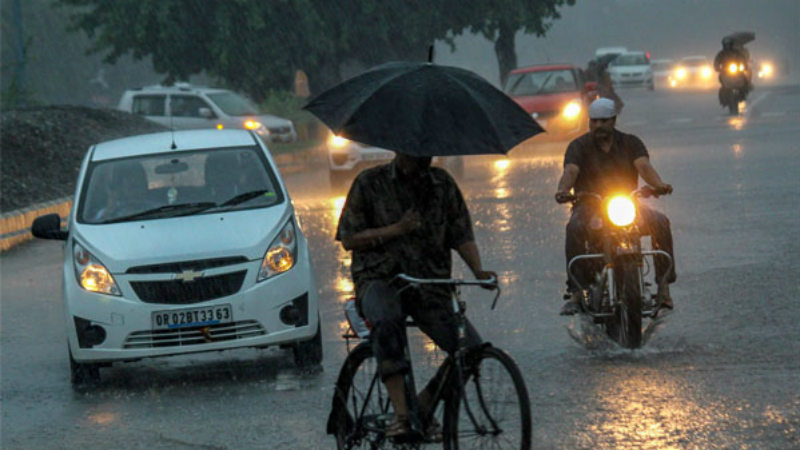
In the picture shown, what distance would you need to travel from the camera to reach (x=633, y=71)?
236ft

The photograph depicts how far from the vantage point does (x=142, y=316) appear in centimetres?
948

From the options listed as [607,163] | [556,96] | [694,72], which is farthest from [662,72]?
[607,163]

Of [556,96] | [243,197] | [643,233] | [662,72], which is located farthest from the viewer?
[662,72]

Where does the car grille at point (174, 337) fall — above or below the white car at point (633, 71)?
above

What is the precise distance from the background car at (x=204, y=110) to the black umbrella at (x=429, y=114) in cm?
2731

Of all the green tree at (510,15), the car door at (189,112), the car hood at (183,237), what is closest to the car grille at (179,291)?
the car hood at (183,237)

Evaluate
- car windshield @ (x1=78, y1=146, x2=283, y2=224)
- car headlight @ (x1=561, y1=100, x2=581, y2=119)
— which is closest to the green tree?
car headlight @ (x1=561, y1=100, x2=581, y2=119)

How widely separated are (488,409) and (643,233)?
4081 millimetres

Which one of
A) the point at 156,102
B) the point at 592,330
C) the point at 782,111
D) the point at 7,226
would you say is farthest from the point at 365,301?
the point at 782,111

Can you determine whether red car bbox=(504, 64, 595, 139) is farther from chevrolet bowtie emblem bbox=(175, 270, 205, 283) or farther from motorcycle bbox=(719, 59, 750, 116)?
chevrolet bowtie emblem bbox=(175, 270, 205, 283)

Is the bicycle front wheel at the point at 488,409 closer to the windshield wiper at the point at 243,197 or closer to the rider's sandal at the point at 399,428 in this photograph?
the rider's sandal at the point at 399,428

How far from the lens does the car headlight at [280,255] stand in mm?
9727

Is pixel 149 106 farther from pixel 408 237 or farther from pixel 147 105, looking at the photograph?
pixel 408 237

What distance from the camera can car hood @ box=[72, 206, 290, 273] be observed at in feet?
31.5
